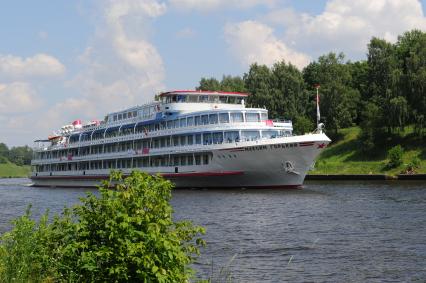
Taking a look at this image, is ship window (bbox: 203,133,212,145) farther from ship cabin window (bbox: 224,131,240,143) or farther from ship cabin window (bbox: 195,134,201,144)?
ship cabin window (bbox: 224,131,240,143)

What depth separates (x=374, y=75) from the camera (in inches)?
3804

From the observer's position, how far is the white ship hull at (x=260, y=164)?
52.4m

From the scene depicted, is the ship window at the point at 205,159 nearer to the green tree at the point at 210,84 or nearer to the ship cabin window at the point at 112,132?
the ship cabin window at the point at 112,132

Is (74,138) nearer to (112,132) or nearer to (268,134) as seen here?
(112,132)

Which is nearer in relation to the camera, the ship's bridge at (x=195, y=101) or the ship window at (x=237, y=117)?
the ship window at (x=237, y=117)

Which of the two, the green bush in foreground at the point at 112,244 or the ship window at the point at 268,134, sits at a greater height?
the ship window at the point at 268,134

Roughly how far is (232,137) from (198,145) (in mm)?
4152

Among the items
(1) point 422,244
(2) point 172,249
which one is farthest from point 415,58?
(2) point 172,249

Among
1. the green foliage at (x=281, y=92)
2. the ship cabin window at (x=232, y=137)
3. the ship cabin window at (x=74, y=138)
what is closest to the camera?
the ship cabin window at (x=232, y=137)

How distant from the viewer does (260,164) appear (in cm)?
5366

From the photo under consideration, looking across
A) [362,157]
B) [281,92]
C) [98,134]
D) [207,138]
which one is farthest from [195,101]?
[281,92]

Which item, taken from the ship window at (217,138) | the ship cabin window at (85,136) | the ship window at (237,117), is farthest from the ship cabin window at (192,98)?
the ship cabin window at (85,136)

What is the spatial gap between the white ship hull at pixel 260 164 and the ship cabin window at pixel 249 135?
1609 millimetres

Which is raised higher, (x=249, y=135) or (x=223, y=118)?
(x=223, y=118)
